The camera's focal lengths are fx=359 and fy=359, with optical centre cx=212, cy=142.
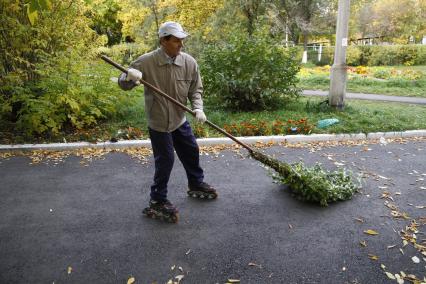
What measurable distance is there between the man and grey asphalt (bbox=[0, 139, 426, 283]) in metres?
0.52

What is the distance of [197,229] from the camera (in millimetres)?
3701

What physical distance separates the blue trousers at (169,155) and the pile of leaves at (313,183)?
79 cm

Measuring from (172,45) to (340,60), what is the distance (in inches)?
214

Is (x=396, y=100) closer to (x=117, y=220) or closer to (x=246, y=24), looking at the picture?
(x=246, y=24)

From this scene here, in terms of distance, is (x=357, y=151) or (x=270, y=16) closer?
(x=357, y=151)

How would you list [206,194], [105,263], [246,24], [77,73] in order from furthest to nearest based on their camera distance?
Result: [246,24] → [77,73] → [206,194] → [105,263]

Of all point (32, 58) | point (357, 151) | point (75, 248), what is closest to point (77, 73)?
point (32, 58)

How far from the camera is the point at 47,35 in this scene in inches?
273

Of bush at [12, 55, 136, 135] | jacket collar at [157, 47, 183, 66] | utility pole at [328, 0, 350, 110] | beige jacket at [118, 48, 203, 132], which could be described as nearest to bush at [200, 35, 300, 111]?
utility pole at [328, 0, 350, 110]

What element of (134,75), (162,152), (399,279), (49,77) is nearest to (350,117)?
(399,279)

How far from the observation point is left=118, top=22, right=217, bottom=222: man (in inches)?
137

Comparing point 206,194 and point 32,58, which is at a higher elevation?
point 32,58

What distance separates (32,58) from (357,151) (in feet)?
21.4

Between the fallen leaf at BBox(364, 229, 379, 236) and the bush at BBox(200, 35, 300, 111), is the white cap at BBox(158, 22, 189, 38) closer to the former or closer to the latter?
the fallen leaf at BBox(364, 229, 379, 236)
